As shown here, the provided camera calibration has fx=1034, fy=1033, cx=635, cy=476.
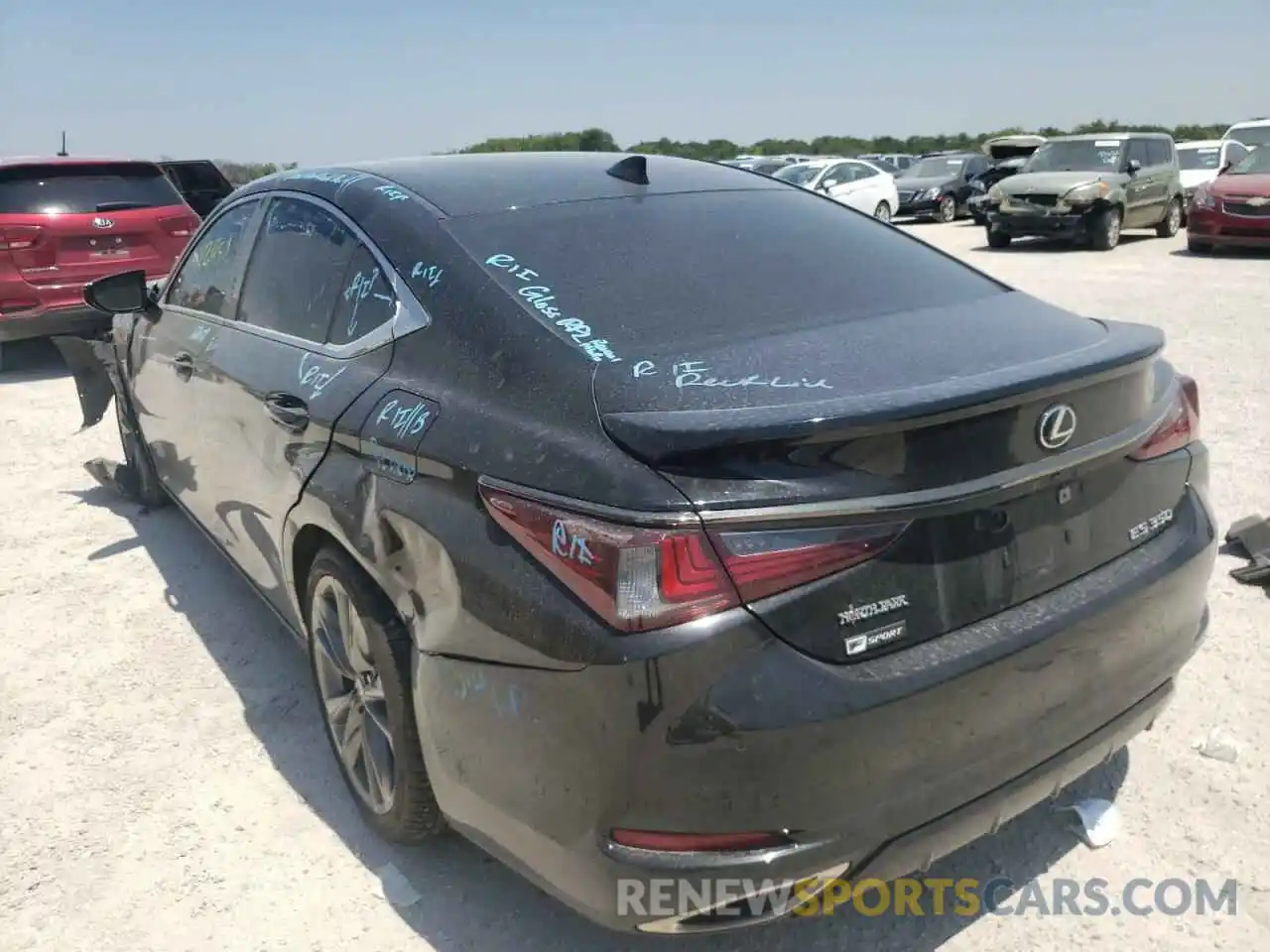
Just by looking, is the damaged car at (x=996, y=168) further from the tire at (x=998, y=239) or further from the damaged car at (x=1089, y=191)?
the damaged car at (x=1089, y=191)

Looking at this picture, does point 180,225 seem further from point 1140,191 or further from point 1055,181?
point 1140,191

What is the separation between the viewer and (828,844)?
181 cm

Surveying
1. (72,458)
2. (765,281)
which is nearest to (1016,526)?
(765,281)

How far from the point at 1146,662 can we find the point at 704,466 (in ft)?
3.87

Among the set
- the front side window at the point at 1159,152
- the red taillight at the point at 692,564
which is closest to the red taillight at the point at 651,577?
the red taillight at the point at 692,564

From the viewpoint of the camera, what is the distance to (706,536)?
1724mm

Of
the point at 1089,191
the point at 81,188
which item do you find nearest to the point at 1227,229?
the point at 1089,191

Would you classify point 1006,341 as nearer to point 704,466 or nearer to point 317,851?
point 704,466

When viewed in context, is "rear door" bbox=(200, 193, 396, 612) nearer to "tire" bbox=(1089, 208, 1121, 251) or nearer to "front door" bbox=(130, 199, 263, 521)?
"front door" bbox=(130, 199, 263, 521)

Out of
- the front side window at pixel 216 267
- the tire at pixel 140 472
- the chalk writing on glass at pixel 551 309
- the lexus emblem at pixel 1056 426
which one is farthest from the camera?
the tire at pixel 140 472

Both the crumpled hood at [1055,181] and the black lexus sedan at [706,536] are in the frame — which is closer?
the black lexus sedan at [706,536]

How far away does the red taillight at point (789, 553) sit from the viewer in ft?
5.68

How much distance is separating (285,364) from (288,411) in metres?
0.20

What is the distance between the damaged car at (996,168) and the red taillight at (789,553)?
50.0 feet
